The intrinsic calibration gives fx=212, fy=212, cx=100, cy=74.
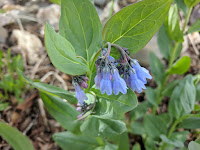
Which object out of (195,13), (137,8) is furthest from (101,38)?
(195,13)

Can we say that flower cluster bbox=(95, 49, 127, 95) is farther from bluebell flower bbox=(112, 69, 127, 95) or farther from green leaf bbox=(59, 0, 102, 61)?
green leaf bbox=(59, 0, 102, 61)

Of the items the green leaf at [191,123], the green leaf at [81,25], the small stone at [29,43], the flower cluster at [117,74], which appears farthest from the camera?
the small stone at [29,43]

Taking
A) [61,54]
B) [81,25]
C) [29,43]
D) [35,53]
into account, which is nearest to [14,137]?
[61,54]

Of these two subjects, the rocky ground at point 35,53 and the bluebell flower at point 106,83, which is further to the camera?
the rocky ground at point 35,53

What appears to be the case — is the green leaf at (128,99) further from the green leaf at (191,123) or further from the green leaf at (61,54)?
the green leaf at (191,123)

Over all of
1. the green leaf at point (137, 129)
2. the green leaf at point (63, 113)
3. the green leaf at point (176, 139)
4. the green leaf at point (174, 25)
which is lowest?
the green leaf at point (137, 129)

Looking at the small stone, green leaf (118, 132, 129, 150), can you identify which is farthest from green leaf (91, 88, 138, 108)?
the small stone

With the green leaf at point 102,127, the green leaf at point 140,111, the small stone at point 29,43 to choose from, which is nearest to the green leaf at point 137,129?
the green leaf at point 140,111
